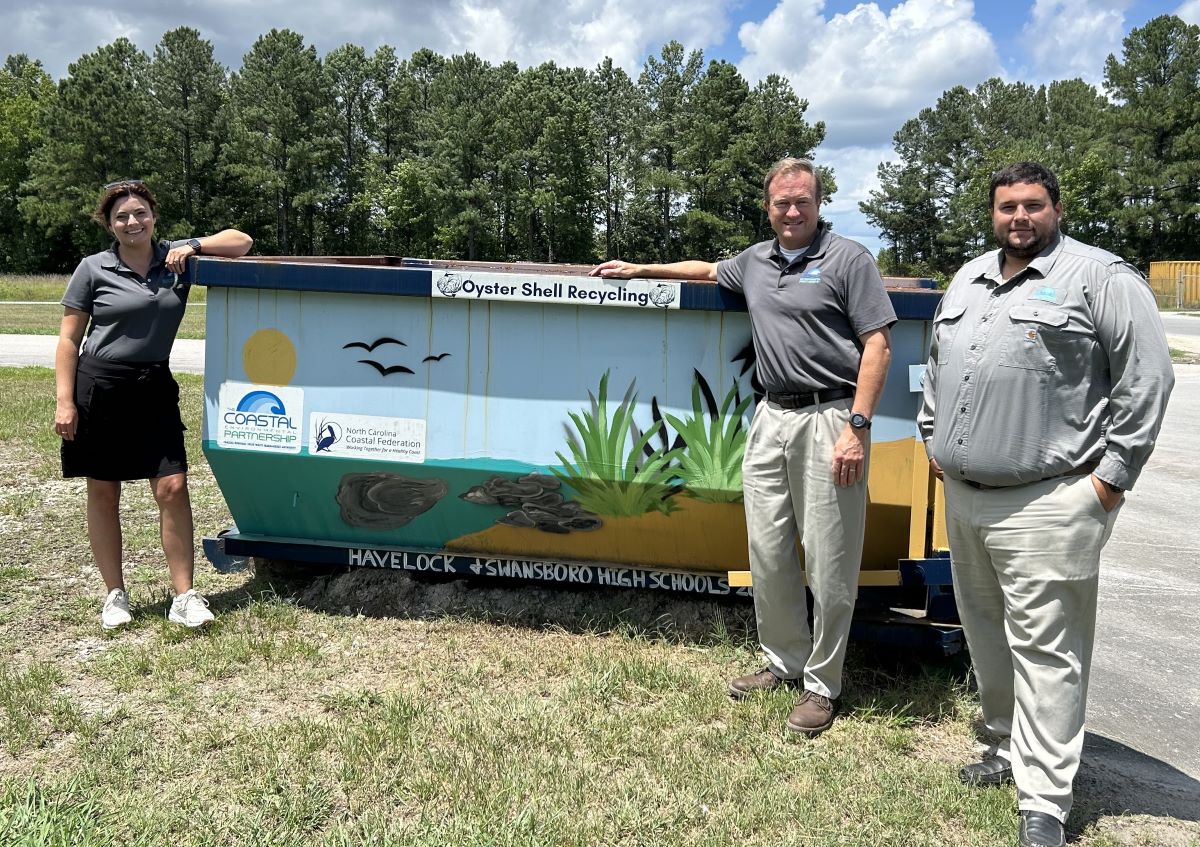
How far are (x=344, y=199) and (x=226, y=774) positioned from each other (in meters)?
59.2

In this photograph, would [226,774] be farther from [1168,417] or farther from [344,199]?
[344,199]

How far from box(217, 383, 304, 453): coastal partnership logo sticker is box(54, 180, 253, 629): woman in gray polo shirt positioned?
0.75 ft

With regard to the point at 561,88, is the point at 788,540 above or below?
below

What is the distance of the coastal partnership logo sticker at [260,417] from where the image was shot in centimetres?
443

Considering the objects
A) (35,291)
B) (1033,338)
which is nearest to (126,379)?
(1033,338)

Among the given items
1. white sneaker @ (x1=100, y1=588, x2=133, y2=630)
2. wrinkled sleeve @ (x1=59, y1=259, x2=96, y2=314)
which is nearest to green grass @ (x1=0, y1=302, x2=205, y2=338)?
white sneaker @ (x1=100, y1=588, x2=133, y2=630)

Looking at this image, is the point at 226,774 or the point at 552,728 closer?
the point at 226,774

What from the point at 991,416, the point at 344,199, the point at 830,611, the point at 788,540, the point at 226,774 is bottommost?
the point at 226,774

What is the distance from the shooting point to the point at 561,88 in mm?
54625

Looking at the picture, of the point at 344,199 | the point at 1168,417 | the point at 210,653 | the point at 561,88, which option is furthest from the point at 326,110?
the point at 210,653

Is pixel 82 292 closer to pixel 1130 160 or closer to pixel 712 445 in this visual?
pixel 712 445

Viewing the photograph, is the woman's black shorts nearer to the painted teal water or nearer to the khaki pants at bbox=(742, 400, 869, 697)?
the painted teal water

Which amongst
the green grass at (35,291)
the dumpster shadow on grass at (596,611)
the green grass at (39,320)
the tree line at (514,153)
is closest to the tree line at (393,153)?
the tree line at (514,153)

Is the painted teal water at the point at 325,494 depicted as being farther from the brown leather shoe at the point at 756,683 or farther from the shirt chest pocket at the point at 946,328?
the shirt chest pocket at the point at 946,328
